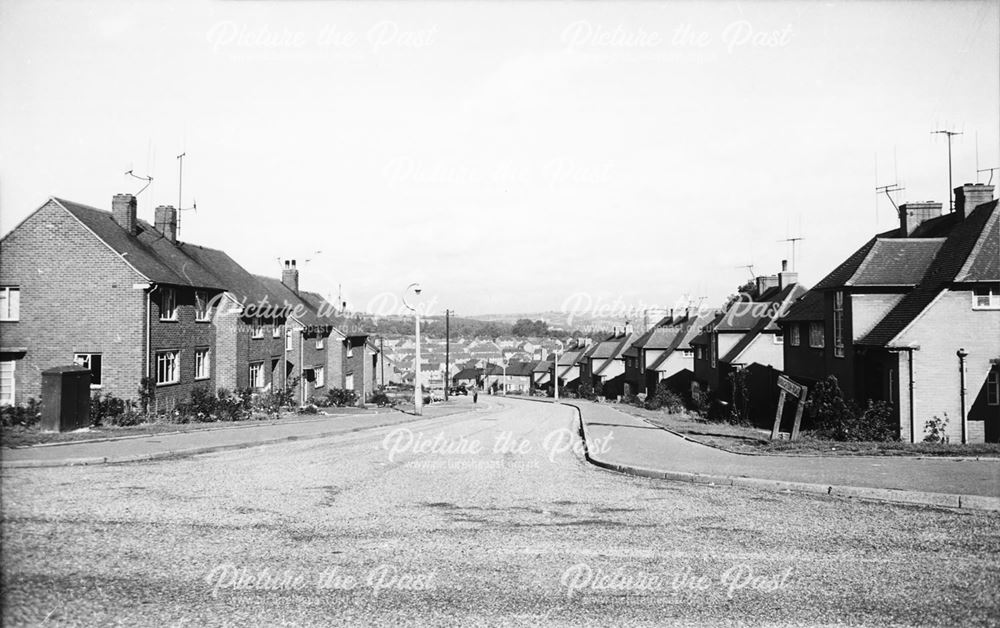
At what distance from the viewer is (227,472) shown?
39.7 feet

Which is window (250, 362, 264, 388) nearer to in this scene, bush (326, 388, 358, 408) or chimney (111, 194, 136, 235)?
bush (326, 388, 358, 408)

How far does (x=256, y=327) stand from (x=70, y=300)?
10078 mm

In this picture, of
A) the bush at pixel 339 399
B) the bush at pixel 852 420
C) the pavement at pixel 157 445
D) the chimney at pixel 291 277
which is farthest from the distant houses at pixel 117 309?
the bush at pixel 852 420

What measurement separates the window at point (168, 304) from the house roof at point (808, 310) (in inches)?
1012

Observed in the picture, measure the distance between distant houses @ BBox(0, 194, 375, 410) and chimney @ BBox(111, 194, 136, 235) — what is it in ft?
0.13

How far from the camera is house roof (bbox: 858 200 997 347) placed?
781 inches

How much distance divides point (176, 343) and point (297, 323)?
479 inches

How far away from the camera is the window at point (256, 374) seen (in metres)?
32.9

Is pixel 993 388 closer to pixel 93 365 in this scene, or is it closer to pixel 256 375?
pixel 93 365

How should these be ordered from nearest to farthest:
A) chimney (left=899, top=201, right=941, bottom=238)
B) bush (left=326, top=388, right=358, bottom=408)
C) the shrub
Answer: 1. the shrub
2. chimney (left=899, top=201, right=941, bottom=238)
3. bush (left=326, top=388, right=358, bottom=408)

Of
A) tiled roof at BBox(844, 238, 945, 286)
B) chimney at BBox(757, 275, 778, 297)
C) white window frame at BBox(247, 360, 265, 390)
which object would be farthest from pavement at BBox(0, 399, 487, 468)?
chimney at BBox(757, 275, 778, 297)

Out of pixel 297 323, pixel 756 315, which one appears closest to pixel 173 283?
pixel 297 323

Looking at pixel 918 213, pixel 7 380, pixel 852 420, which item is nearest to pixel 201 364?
pixel 7 380

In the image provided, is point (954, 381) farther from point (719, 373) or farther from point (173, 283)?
point (173, 283)
